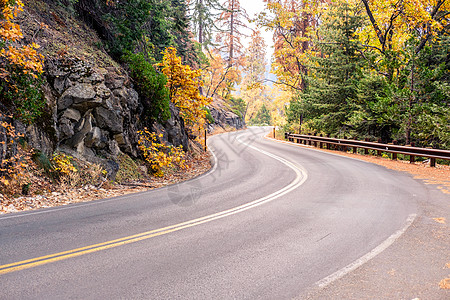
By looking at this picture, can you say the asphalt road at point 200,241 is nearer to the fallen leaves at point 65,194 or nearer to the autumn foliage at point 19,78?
the fallen leaves at point 65,194

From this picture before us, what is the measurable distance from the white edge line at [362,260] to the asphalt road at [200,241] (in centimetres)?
5

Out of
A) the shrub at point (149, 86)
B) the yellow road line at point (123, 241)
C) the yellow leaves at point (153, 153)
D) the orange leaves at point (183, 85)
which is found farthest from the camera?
the orange leaves at point (183, 85)

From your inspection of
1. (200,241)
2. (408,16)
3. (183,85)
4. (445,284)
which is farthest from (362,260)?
(408,16)

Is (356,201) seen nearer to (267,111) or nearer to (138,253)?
(138,253)

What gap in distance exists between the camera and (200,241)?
15.8 feet

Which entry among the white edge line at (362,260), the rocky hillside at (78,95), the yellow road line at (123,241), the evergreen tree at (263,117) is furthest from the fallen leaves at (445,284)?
the evergreen tree at (263,117)

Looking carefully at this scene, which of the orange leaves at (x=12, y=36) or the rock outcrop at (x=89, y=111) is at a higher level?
the orange leaves at (x=12, y=36)

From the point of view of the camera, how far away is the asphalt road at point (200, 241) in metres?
3.49

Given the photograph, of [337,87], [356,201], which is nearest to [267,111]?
[337,87]

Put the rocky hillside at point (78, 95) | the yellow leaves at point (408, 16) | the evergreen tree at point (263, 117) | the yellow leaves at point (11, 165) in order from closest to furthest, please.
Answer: the yellow leaves at point (11, 165), the rocky hillside at point (78, 95), the yellow leaves at point (408, 16), the evergreen tree at point (263, 117)

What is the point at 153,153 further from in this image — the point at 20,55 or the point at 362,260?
the point at 362,260

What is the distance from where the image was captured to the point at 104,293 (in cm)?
331

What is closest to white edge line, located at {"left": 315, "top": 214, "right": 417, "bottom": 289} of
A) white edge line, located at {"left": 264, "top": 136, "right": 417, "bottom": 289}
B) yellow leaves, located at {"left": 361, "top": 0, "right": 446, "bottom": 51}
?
white edge line, located at {"left": 264, "top": 136, "right": 417, "bottom": 289}

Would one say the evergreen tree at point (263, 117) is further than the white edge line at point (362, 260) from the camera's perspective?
Yes
